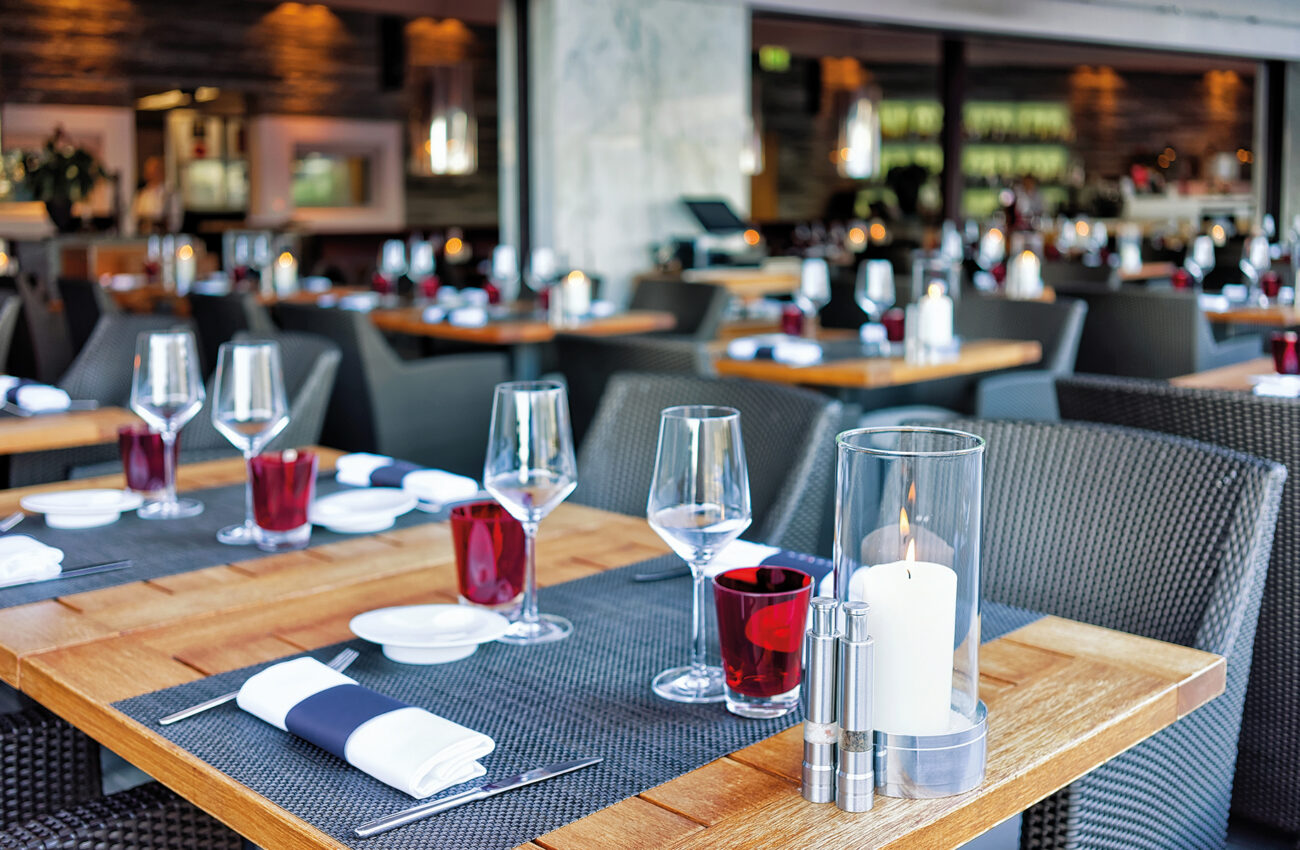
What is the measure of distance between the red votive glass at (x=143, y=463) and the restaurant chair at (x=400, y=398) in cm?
232

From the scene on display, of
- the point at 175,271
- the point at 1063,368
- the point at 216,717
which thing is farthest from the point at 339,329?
the point at 216,717

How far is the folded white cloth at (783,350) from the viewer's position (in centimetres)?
373

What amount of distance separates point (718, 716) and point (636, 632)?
0.80ft

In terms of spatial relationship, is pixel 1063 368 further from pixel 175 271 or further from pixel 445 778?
pixel 175 271

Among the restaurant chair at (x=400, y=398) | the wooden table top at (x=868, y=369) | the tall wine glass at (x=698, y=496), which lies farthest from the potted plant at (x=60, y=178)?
the tall wine glass at (x=698, y=496)

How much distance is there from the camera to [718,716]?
1.15 m

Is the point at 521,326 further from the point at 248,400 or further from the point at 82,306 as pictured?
the point at 248,400

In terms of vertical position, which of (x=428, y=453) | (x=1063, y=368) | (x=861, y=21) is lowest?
(x=428, y=453)

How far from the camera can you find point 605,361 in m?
3.38

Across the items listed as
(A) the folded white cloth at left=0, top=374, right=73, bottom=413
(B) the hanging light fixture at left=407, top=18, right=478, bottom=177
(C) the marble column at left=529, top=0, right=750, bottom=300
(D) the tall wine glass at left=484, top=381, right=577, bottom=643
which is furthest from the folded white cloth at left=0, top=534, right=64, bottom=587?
(B) the hanging light fixture at left=407, top=18, right=478, bottom=177

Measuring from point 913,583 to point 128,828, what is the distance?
884mm

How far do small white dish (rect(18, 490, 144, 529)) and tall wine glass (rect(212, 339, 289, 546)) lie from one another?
0.17 metres

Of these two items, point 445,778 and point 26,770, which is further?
point 26,770

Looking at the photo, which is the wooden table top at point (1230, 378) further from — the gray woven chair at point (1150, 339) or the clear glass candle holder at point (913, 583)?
the clear glass candle holder at point (913, 583)
